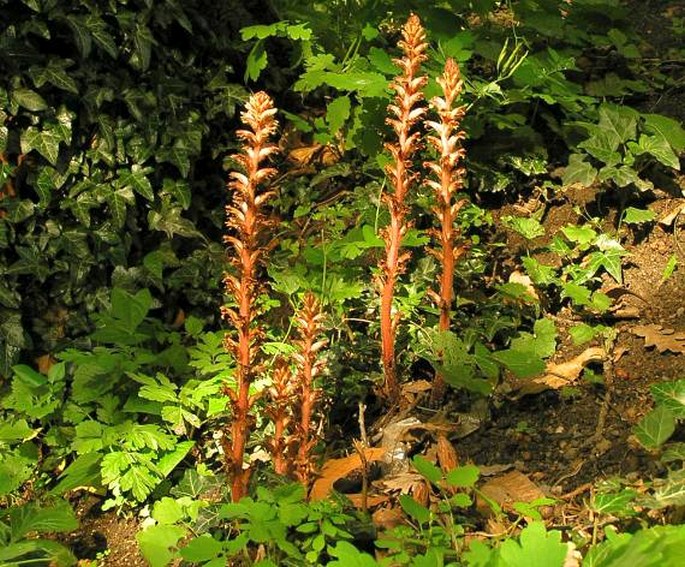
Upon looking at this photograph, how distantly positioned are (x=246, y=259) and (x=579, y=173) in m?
1.93

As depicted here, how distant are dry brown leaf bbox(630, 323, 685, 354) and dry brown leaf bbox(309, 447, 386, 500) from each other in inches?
43.3

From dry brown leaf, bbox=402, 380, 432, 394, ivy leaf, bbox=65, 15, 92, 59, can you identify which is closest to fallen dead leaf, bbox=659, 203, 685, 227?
dry brown leaf, bbox=402, 380, 432, 394

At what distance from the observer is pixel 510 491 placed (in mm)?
2645

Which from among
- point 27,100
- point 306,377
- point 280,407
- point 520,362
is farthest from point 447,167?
point 27,100

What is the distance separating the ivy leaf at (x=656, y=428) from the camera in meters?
2.41

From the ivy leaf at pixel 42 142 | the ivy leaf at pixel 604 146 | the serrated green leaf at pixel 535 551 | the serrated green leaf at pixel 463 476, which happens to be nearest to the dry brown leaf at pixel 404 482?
the serrated green leaf at pixel 463 476

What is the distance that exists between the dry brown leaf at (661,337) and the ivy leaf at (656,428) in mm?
662

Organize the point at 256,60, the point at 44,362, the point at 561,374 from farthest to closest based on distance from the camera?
the point at 256,60 → the point at 44,362 → the point at 561,374

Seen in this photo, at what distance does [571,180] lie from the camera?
3.76 metres

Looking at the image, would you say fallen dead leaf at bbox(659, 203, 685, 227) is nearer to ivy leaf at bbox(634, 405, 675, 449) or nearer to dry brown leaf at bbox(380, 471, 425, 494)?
ivy leaf at bbox(634, 405, 675, 449)

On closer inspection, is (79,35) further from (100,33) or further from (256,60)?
(256,60)

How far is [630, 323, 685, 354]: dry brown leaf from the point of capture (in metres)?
3.09

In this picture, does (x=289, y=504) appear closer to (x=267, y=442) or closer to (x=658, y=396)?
(x=267, y=442)

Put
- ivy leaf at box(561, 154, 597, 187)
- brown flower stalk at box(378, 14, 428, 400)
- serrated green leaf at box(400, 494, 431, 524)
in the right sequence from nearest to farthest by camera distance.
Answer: serrated green leaf at box(400, 494, 431, 524), brown flower stalk at box(378, 14, 428, 400), ivy leaf at box(561, 154, 597, 187)
